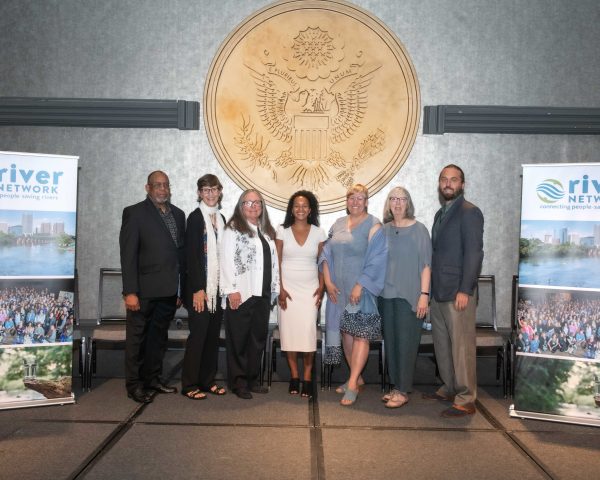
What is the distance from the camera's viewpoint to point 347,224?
437 cm

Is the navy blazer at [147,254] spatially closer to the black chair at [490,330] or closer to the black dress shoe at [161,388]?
the black dress shoe at [161,388]

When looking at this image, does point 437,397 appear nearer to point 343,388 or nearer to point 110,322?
point 343,388

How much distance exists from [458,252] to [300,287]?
44.6 inches

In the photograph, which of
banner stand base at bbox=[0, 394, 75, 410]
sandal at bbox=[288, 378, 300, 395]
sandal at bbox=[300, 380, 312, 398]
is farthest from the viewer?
sandal at bbox=[288, 378, 300, 395]

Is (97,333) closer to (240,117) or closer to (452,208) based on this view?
(240,117)

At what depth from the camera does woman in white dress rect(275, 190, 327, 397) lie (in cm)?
433

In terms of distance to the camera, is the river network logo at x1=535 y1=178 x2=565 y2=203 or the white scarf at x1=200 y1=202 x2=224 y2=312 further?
the white scarf at x1=200 y1=202 x2=224 y2=312

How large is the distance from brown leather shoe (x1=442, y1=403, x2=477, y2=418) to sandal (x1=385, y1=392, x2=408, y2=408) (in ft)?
0.94

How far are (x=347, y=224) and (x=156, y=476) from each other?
2.22m

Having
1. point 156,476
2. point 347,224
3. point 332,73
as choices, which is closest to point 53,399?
point 156,476

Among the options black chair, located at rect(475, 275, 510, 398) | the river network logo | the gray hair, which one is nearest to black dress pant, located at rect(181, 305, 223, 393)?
the gray hair

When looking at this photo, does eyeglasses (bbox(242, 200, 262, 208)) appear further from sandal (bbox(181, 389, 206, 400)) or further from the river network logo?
the river network logo

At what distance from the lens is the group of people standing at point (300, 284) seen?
159 inches

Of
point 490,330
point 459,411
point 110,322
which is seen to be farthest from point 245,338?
point 490,330
